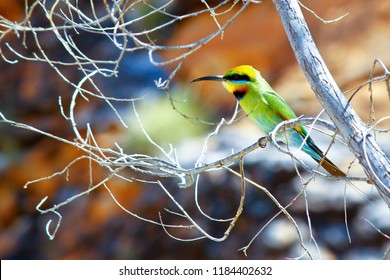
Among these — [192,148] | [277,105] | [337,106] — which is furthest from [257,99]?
[192,148]

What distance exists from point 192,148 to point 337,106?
469cm

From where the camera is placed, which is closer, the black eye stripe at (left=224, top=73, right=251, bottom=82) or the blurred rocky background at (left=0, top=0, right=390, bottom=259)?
the black eye stripe at (left=224, top=73, right=251, bottom=82)

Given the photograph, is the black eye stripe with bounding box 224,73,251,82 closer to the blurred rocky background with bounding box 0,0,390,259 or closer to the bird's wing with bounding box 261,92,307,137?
the bird's wing with bounding box 261,92,307,137

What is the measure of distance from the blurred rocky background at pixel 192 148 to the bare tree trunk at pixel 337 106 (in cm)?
321

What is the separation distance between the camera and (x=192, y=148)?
6773 mm

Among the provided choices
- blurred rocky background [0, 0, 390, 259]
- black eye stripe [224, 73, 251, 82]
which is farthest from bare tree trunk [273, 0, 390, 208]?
blurred rocky background [0, 0, 390, 259]

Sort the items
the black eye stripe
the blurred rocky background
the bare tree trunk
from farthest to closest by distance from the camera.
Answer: the blurred rocky background
the black eye stripe
the bare tree trunk

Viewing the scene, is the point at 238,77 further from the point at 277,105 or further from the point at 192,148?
the point at 192,148

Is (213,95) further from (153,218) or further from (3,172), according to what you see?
(3,172)

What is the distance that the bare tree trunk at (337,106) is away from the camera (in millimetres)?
2066

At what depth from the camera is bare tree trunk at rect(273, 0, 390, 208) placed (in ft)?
6.78

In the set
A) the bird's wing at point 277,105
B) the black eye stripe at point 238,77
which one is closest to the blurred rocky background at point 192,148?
the bird's wing at point 277,105

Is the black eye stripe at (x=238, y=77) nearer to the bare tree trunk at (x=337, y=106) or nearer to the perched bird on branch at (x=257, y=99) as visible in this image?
the perched bird on branch at (x=257, y=99)

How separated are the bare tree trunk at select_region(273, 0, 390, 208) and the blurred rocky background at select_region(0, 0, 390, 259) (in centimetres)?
321
